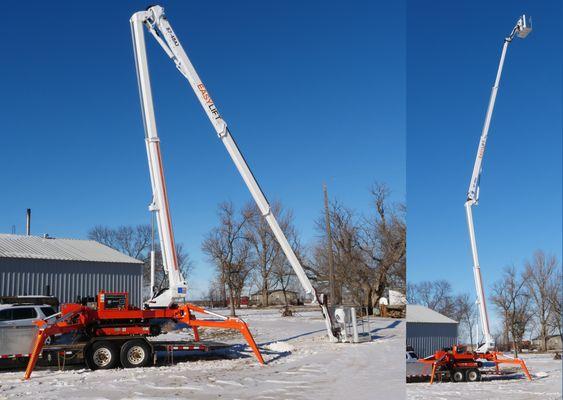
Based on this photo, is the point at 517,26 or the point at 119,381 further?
the point at 119,381

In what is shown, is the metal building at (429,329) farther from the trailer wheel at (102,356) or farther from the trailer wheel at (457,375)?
the trailer wheel at (102,356)

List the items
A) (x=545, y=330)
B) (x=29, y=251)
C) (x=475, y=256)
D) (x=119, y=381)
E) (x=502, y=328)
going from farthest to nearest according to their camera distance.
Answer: (x=29, y=251) → (x=119, y=381) → (x=475, y=256) → (x=502, y=328) → (x=545, y=330)

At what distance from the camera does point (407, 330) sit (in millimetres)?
6047

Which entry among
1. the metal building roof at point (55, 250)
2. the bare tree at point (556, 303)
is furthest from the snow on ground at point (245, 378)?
the metal building roof at point (55, 250)

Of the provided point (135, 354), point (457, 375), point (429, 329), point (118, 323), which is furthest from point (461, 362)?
point (118, 323)

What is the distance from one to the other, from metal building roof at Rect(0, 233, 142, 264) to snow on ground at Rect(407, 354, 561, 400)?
73.0ft

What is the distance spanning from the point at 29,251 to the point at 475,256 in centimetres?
2484

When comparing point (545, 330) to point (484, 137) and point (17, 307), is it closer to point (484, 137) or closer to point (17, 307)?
point (484, 137)

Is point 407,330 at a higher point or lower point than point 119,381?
higher

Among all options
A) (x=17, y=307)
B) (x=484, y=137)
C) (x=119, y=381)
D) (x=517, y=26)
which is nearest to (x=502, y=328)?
(x=484, y=137)

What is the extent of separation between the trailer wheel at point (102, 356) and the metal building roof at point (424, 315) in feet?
30.5

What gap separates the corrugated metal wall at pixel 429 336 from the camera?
5.88 meters

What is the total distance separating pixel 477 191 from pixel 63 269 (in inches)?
951

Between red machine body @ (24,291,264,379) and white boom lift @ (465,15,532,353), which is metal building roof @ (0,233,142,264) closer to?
red machine body @ (24,291,264,379)
